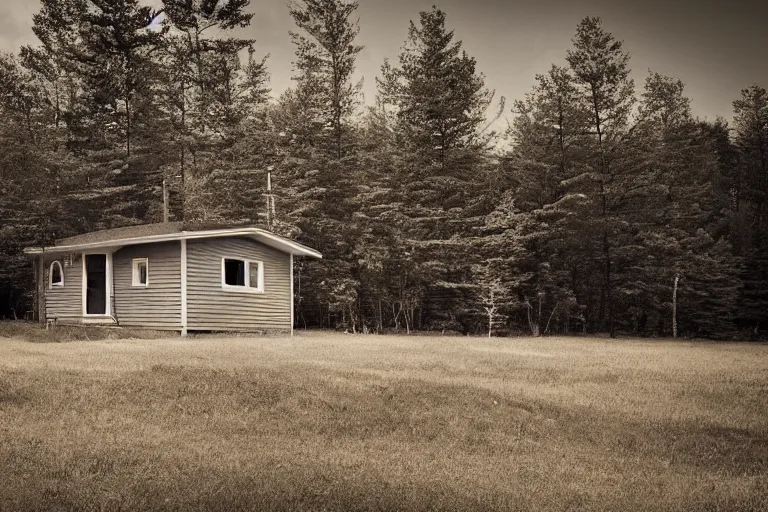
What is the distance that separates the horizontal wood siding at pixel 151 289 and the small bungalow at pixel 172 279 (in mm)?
36

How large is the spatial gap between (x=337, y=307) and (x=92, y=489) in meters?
27.9

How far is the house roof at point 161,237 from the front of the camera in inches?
941

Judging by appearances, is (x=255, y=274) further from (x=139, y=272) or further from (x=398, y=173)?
(x=398, y=173)

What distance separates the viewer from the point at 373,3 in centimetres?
4266

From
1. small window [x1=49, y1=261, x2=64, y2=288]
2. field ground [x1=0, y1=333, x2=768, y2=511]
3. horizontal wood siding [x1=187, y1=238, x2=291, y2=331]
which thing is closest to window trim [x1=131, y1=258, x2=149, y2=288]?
horizontal wood siding [x1=187, y1=238, x2=291, y2=331]

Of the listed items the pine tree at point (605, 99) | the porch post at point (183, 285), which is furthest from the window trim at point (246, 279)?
the pine tree at point (605, 99)

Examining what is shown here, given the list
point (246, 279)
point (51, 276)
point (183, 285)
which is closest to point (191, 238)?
point (183, 285)

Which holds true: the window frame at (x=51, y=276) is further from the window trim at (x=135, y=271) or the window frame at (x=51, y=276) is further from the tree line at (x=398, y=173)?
the tree line at (x=398, y=173)

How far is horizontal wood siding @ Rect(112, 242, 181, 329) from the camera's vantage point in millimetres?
24312

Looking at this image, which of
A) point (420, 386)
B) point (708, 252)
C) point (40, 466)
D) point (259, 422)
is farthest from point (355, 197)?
point (40, 466)

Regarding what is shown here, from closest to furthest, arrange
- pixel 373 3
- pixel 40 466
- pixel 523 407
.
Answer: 1. pixel 40 466
2. pixel 523 407
3. pixel 373 3

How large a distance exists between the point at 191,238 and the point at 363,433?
611 inches

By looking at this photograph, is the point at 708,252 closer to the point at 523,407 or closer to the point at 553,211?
the point at 553,211

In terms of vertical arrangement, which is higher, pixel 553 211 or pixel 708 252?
pixel 553 211
